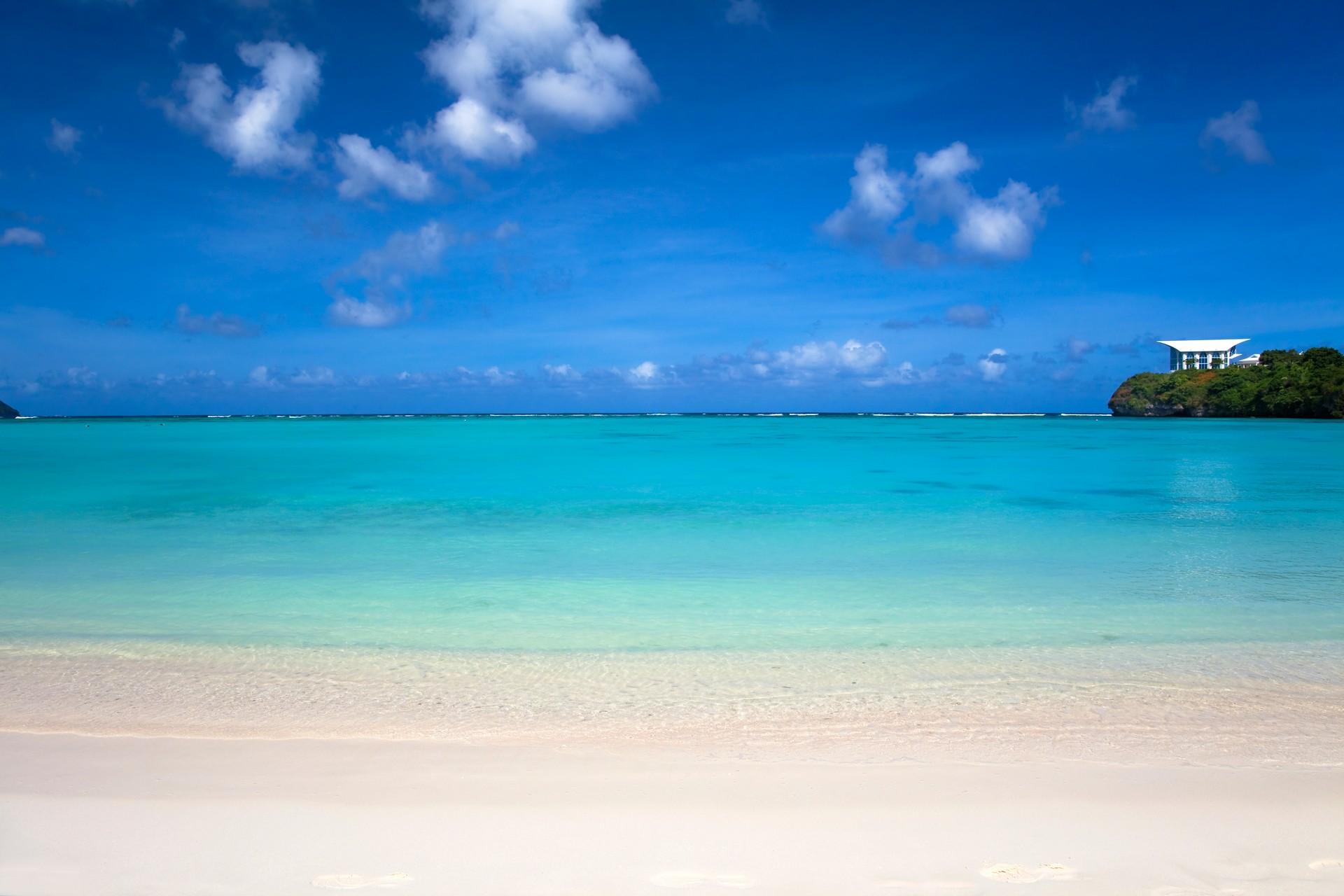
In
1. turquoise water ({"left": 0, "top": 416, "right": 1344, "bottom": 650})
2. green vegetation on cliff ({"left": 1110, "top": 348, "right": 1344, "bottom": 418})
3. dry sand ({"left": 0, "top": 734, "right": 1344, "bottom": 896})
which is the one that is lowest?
turquoise water ({"left": 0, "top": 416, "right": 1344, "bottom": 650})

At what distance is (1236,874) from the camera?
9.07 ft

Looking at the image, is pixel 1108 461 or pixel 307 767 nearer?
pixel 307 767

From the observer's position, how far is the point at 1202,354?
123938 millimetres

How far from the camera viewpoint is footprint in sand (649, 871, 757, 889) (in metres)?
2.72

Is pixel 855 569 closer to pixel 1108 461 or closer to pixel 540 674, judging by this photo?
pixel 540 674

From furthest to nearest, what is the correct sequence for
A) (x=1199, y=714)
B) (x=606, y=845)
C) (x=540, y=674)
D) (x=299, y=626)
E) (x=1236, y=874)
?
(x=299, y=626), (x=540, y=674), (x=1199, y=714), (x=606, y=845), (x=1236, y=874)

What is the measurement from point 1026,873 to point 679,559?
7.69 m

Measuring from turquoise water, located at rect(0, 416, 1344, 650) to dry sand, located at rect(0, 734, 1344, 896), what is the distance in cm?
244

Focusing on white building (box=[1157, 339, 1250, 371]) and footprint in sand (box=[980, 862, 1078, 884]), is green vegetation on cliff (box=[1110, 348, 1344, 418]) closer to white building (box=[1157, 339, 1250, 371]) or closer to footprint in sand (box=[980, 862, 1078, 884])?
white building (box=[1157, 339, 1250, 371])

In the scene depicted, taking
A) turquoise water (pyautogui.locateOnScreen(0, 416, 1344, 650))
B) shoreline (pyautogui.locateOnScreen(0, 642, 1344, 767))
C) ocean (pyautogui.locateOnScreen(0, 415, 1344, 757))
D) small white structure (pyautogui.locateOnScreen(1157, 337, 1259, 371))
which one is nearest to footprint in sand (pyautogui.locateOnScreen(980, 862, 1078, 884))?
shoreline (pyautogui.locateOnScreen(0, 642, 1344, 767))

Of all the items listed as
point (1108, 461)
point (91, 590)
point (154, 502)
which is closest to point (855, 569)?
point (91, 590)

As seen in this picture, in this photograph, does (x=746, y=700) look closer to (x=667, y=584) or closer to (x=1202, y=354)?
(x=667, y=584)

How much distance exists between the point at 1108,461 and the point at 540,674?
31002 millimetres

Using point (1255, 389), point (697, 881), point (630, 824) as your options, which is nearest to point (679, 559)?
point (630, 824)
